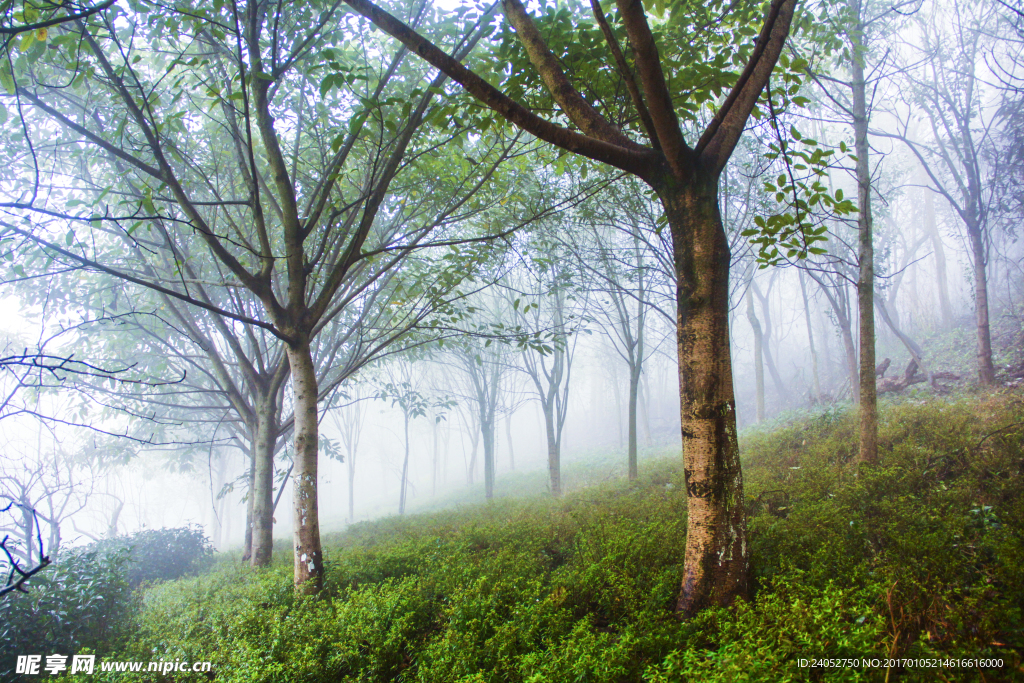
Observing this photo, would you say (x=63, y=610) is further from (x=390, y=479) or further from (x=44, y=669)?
(x=390, y=479)

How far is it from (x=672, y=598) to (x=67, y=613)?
633cm

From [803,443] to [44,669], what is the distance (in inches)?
405

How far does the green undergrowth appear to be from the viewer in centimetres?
249

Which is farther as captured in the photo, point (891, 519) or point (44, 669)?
point (44, 669)

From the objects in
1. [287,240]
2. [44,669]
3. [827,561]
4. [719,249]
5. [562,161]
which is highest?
[562,161]

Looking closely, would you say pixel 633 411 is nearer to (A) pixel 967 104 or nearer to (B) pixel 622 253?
(B) pixel 622 253

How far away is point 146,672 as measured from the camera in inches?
138

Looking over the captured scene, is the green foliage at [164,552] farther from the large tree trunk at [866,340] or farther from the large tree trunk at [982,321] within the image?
the large tree trunk at [982,321]

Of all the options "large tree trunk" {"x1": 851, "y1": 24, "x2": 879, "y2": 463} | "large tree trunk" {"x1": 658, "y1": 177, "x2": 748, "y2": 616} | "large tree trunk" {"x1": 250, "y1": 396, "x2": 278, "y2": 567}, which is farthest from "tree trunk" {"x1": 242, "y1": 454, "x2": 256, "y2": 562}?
"large tree trunk" {"x1": 851, "y1": 24, "x2": 879, "y2": 463}

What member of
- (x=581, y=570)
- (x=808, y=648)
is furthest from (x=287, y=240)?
(x=808, y=648)

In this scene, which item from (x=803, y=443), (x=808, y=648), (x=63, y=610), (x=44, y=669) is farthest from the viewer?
(x=803, y=443)

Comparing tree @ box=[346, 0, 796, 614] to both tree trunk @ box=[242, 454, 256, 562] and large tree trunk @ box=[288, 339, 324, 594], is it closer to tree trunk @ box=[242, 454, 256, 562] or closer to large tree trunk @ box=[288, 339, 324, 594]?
large tree trunk @ box=[288, 339, 324, 594]

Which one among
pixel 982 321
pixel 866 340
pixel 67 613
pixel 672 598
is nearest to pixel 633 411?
pixel 866 340

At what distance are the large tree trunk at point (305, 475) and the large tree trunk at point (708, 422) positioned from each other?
388 centimetres
